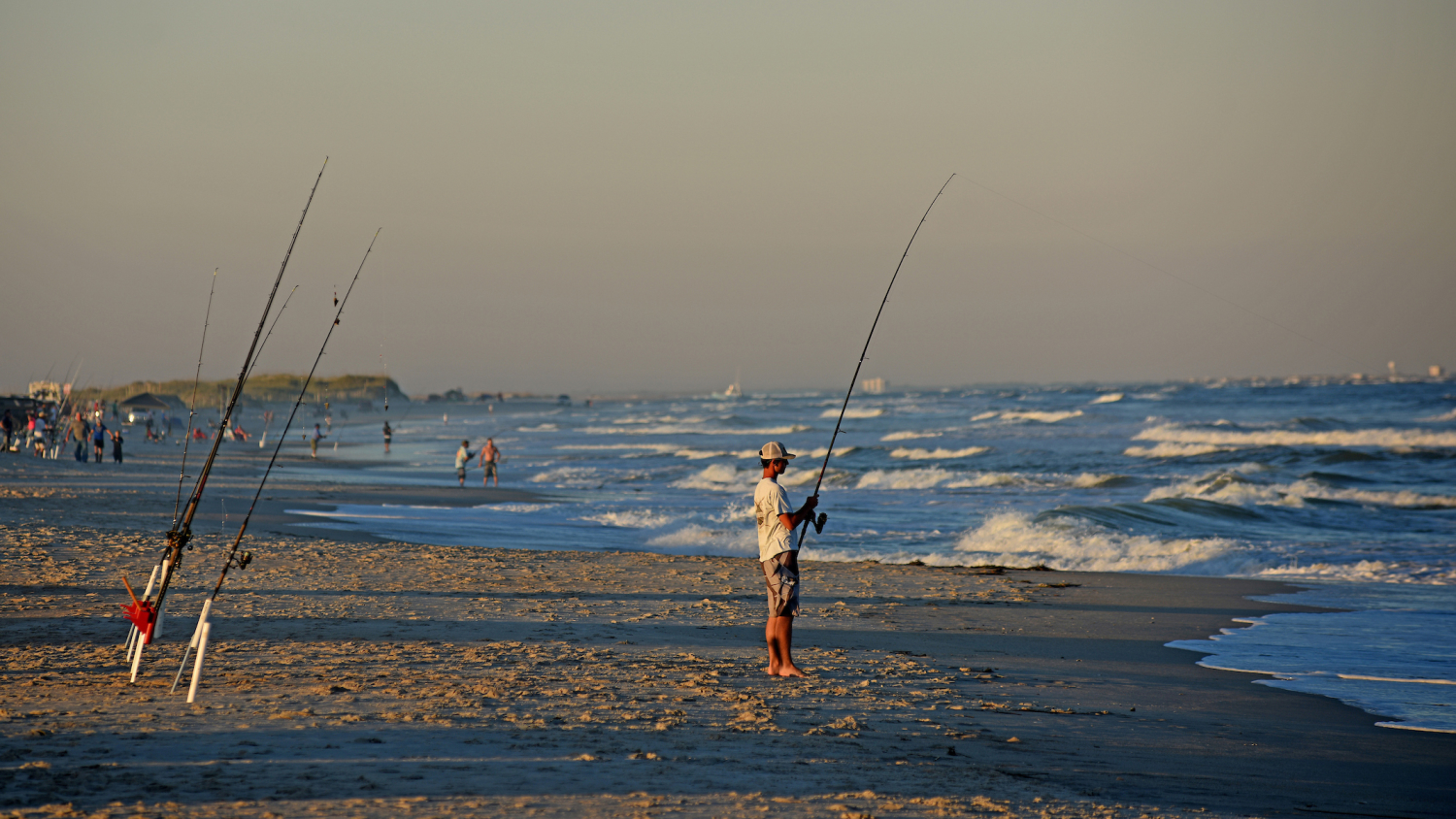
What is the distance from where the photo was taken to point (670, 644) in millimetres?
7438

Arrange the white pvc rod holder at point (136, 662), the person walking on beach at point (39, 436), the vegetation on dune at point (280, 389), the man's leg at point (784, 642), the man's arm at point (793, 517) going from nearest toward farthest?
the white pvc rod holder at point (136, 662)
the man's arm at point (793, 517)
the man's leg at point (784, 642)
the person walking on beach at point (39, 436)
the vegetation on dune at point (280, 389)

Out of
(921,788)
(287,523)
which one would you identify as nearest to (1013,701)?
(921,788)

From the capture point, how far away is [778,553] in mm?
6180

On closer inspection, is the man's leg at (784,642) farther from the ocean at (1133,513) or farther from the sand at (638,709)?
the ocean at (1133,513)

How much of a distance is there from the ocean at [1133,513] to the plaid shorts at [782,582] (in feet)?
11.5

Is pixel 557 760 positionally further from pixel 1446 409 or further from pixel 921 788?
pixel 1446 409

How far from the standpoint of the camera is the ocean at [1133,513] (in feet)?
27.9

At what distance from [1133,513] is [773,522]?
1263cm

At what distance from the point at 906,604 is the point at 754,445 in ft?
114

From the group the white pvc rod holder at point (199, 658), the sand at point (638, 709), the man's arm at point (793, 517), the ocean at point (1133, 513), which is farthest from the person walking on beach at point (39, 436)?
the man's arm at point (793, 517)

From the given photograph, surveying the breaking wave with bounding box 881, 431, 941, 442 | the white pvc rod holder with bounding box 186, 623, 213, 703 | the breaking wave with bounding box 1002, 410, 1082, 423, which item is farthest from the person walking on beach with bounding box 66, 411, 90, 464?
the breaking wave with bounding box 1002, 410, 1082, 423

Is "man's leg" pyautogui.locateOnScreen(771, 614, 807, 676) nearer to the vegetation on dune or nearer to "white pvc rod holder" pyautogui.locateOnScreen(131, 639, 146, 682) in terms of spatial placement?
"white pvc rod holder" pyautogui.locateOnScreen(131, 639, 146, 682)

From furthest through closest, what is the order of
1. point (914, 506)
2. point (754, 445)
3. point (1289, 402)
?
point (1289, 402) → point (754, 445) → point (914, 506)

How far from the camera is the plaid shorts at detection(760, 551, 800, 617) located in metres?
6.21
